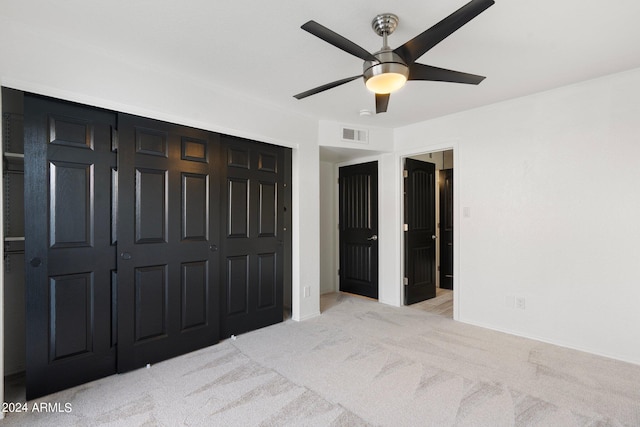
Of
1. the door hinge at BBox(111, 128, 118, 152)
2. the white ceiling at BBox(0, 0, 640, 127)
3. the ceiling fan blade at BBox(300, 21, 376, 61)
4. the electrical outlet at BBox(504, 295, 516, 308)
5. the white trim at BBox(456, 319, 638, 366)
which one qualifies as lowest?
the white trim at BBox(456, 319, 638, 366)

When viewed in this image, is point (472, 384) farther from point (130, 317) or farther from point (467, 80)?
point (130, 317)

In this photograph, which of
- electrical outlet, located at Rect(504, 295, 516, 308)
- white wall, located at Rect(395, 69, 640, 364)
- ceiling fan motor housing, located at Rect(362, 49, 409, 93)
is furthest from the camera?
electrical outlet, located at Rect(504, 295, 516, 308)

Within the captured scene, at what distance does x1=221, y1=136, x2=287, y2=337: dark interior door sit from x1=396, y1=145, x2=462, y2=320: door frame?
1725 millimetres

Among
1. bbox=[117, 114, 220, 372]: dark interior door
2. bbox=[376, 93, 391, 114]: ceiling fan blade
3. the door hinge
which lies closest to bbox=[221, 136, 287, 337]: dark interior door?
bbox=[117, 114, 220, 372]: dark interior door

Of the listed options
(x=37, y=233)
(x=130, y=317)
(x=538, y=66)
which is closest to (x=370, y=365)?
(x=130, y=317)

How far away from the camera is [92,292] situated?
7.73 ft

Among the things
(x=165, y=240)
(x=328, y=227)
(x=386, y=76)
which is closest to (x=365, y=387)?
(x=165, y=240)

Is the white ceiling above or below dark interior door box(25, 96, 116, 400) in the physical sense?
above

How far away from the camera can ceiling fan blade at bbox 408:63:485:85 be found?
1.91 meters

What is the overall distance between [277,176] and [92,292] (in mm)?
2014

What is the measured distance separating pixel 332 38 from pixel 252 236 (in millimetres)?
2219

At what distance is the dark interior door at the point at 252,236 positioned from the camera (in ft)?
10.4

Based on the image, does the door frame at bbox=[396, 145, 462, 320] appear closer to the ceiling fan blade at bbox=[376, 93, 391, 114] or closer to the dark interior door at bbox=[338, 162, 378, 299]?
the dark interior door at bbox=[338, 162, 378, 299]

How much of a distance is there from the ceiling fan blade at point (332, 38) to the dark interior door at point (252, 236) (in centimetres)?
178
